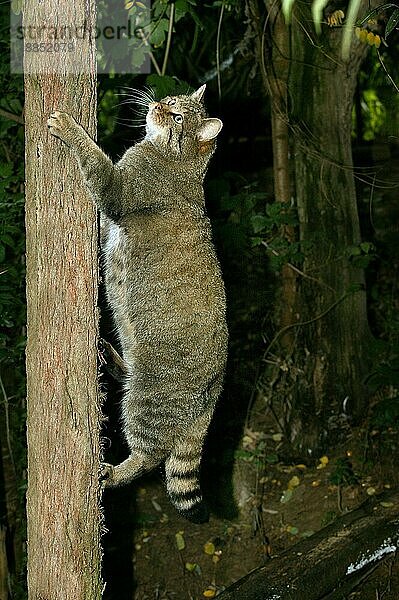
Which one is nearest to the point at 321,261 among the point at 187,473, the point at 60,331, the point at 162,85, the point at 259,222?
the point at 259,222

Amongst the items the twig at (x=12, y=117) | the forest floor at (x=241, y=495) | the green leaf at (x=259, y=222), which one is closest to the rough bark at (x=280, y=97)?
the forest floor at (x=241, y=495)

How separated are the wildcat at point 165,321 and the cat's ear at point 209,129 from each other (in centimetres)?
25

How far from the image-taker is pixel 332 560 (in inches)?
158

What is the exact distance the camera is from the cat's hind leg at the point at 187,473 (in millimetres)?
3393

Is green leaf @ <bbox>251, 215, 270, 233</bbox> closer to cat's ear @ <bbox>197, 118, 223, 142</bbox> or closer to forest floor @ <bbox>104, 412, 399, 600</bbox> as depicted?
cat's ear @ <bbox>197, 118, 223, 142</bbox>

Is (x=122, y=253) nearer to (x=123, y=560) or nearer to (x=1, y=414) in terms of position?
(x=1, y=414)

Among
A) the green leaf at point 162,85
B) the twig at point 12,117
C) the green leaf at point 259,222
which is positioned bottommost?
the green leaf at point 259,222

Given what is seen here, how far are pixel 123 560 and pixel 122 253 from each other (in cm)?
237

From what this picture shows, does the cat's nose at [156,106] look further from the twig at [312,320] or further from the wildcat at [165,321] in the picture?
the twig at [312,320]

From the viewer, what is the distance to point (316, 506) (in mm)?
5180

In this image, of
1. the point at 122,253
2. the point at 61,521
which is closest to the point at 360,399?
the point at 122,253

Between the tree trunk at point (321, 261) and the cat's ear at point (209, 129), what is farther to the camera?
the tree trunk at point (321, 261)

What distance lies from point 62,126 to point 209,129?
3.86ft

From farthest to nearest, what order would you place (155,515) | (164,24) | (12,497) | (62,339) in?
(155,515), (12,497), (164,24), (62,339)
